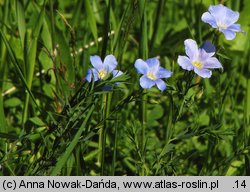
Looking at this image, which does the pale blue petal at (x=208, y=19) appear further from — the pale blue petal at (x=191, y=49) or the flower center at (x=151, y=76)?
the flower center at (x=151, y=76)

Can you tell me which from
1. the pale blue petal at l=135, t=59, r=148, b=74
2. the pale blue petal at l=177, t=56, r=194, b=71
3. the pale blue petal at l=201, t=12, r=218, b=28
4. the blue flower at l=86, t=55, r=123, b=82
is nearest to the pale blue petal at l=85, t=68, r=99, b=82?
the blue flower at l=86, t=55, r=123, b=82

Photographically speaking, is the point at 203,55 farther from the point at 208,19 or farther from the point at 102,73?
the point at 102,73

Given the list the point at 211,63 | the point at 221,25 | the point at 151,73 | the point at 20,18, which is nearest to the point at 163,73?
the point at 151,73

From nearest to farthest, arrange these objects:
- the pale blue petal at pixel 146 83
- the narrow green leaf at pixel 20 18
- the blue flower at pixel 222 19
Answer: the pale blue petal at pixel 146 83
the blue flower at pixel 222 19
the narrow green leaf at pixel 20 18

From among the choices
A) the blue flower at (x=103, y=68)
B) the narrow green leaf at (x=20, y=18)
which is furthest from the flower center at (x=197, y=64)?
the narrow green leaf at (x=20, y=18)

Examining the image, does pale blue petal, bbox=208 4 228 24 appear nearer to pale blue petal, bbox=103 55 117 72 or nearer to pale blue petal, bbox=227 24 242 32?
pale blue petal, bbox=227 24 242 32

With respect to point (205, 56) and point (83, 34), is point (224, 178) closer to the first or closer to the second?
point (205, 56)

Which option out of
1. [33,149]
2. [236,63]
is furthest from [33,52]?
[236,63]
